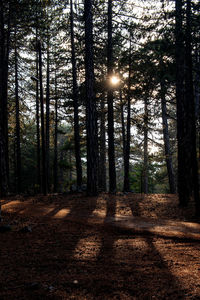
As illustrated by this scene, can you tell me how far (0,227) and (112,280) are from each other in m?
4.04

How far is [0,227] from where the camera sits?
20.0ft

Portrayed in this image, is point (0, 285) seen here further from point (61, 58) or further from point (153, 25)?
point (61, 58)

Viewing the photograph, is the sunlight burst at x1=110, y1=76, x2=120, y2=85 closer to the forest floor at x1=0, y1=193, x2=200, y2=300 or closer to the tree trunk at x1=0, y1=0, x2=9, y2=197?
the tree trunk at x1=0, y1=0, x2=9, y2=197

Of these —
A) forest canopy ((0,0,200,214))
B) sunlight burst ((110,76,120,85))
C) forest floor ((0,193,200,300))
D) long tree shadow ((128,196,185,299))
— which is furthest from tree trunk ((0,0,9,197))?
long tree shadow ((128,196,185,299))

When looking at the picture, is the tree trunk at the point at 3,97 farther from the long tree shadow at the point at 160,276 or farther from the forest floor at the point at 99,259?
the long tree shadow at the point at 160,276

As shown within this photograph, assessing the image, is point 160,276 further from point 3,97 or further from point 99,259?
point 3,97

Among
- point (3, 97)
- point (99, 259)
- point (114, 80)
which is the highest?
point (114, 80)

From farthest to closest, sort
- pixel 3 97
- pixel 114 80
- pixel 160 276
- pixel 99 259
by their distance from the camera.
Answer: pixel 114 80
pixel 3 97
pixel 99 259
pixel 160 276

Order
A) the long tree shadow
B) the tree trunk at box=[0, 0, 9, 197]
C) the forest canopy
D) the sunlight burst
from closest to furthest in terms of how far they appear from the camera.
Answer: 1. the long tree shadow
2. the forest canopy
3. the tree trunk at box=[0, 0, 9, 197]
4. the sunlight burst

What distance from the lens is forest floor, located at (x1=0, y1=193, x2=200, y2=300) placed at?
3021 millimetres

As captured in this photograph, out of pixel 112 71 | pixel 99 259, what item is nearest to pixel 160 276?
pixel 99 259

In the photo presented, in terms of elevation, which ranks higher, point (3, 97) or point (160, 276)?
point (3, 97)

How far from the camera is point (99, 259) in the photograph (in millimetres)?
4184

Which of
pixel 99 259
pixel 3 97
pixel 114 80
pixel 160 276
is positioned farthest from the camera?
pixel 114 80
